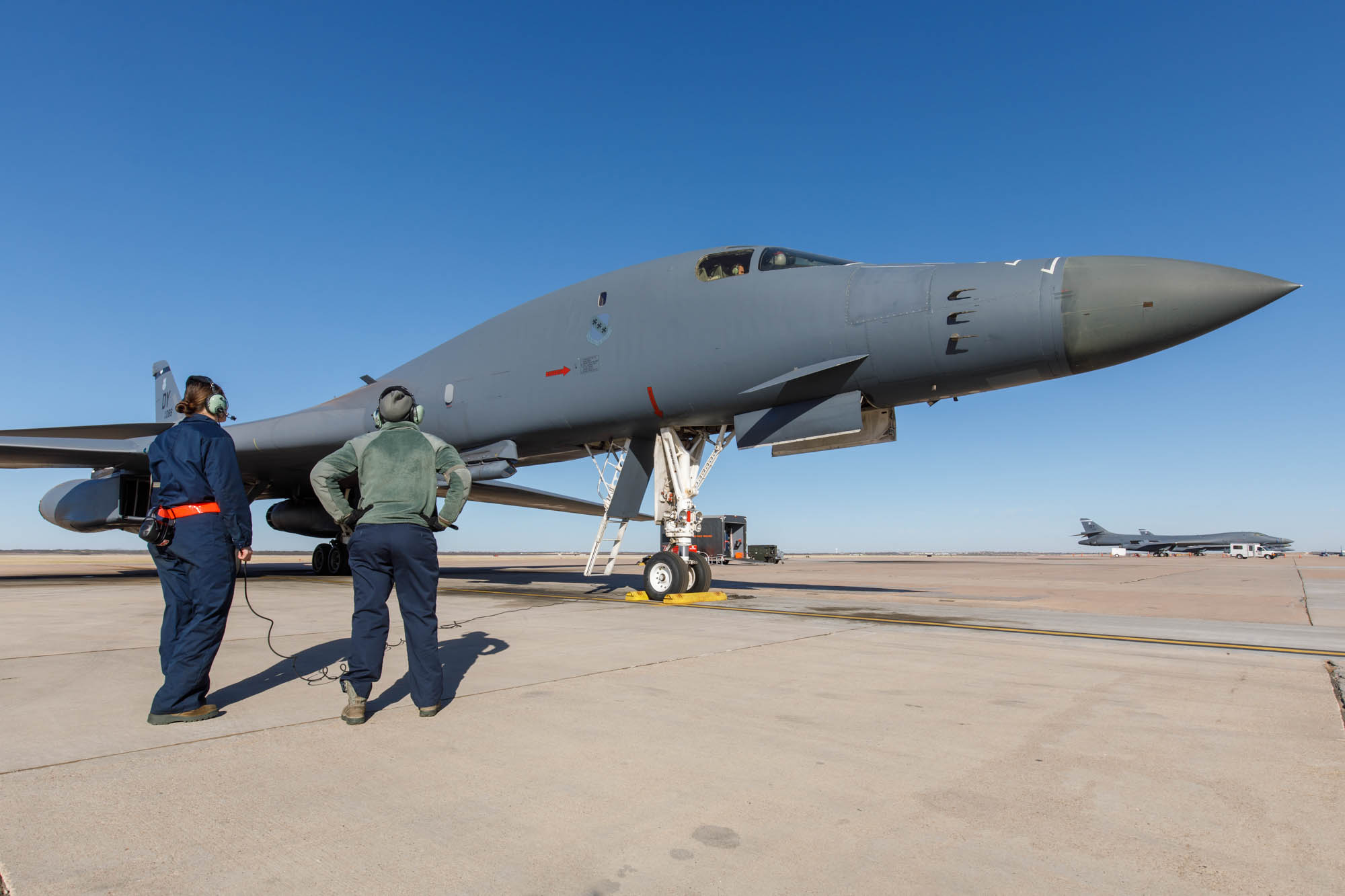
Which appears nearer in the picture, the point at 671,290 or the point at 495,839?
the point at 495,839

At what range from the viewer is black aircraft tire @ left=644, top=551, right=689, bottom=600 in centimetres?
923

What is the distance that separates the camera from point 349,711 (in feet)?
10.7

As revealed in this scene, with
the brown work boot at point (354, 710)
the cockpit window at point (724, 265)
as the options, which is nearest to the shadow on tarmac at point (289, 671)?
the brown work boot at point (354, 710)

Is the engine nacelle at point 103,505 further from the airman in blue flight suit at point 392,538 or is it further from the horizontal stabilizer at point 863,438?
the airman in blue flight suit at point 392,538

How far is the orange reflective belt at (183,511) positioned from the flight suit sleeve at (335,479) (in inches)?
20.5

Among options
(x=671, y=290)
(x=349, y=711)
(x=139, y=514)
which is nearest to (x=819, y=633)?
(x=349, y=711)

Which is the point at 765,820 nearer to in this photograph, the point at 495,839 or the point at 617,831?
the point at 617,831

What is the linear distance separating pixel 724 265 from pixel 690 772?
7420mm

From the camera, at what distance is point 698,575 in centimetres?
957

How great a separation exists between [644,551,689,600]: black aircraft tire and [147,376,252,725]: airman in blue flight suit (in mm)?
6098

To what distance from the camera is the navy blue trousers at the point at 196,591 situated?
3391mm

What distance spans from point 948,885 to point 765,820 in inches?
22.2

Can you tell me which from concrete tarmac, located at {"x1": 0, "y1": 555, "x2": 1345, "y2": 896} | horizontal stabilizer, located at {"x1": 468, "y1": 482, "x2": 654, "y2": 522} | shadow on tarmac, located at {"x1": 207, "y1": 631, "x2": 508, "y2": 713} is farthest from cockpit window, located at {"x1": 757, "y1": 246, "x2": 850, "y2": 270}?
horizontal stabilizer, located at {"x1": 468, "y1": 482, "x2": 654, "y2": 522}

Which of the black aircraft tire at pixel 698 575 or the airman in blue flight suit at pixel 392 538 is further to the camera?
the black aircraft tire at pixel 698 575
